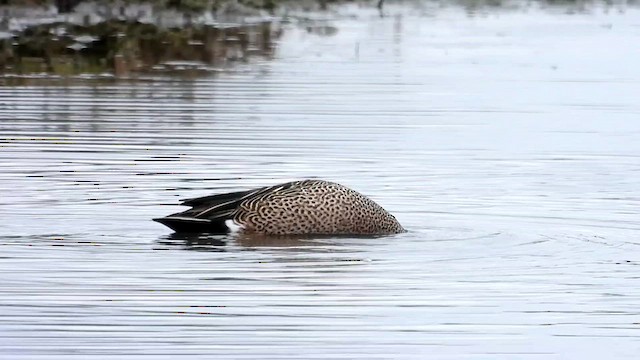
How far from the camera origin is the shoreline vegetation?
2617 cm

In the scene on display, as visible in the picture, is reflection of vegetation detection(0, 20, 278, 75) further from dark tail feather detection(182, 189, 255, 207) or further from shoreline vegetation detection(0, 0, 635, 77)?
dark tail feather detection(182, 189, 255, 207)

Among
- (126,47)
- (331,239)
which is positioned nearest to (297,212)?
(331,239)

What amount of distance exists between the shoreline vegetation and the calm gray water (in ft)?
5.14

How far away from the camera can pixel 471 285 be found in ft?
35.0

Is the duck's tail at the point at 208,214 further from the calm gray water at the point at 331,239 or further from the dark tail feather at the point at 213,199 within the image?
Answer: the calm gray water at the point at 331,239

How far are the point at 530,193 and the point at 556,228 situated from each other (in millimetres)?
1694

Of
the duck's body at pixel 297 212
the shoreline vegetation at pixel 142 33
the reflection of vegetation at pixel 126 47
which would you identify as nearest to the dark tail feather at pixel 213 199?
the duck's body at pixel 297 212

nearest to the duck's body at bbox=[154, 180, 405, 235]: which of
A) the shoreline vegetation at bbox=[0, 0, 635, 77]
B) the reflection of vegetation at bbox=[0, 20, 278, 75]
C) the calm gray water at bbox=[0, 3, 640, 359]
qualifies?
the calm gray water at bbox=[0, 3, 640, 359]

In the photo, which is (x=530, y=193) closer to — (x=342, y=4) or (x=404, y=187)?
(x=404, y=187)

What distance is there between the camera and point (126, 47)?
29.3 metres

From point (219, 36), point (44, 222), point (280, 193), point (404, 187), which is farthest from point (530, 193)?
point (219, 36)

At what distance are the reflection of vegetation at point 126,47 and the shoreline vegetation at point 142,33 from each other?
14 millimetres

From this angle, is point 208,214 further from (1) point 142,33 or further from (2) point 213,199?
(1) point 142,33

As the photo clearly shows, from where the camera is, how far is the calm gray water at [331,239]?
9.29 m
